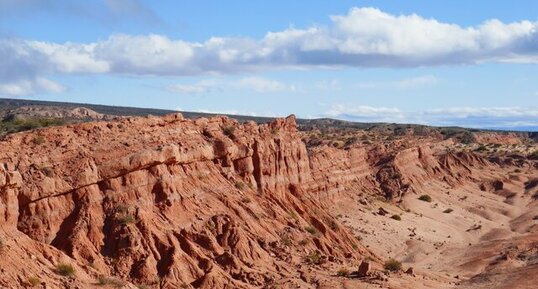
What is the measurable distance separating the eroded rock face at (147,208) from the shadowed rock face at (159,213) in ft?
0.18

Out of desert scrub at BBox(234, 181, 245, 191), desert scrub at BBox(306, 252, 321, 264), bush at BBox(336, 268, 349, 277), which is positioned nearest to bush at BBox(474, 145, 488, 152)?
desert scrub at BBox(234, 181, 245, 191)

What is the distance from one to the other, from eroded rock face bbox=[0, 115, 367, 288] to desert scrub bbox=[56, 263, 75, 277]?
0.45 metres

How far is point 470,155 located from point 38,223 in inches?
3280

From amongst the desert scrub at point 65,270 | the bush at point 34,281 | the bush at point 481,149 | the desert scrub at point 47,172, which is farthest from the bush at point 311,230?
the bush at point 481,149

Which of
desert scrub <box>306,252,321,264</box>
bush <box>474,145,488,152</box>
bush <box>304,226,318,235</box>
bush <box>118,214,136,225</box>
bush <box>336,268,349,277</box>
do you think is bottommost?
bush <box>336,268,349,277</box>

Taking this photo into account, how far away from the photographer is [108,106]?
19975 cm

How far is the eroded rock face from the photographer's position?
34.4m

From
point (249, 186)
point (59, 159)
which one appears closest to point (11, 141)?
point (59, 159)

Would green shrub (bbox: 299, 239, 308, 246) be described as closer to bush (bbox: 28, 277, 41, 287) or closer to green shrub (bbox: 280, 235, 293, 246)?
green shrub (bbox: 280, 235, 293, 246)

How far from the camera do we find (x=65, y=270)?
103 feet

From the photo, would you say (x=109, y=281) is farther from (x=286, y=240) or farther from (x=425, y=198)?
(x=425, y=198)

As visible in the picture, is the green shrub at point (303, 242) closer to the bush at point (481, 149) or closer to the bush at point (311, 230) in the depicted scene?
the bush at point (311, 230)

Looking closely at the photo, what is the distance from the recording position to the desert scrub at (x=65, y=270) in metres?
31.3

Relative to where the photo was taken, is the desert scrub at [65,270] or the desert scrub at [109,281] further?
the desert scrub at [109,281]
